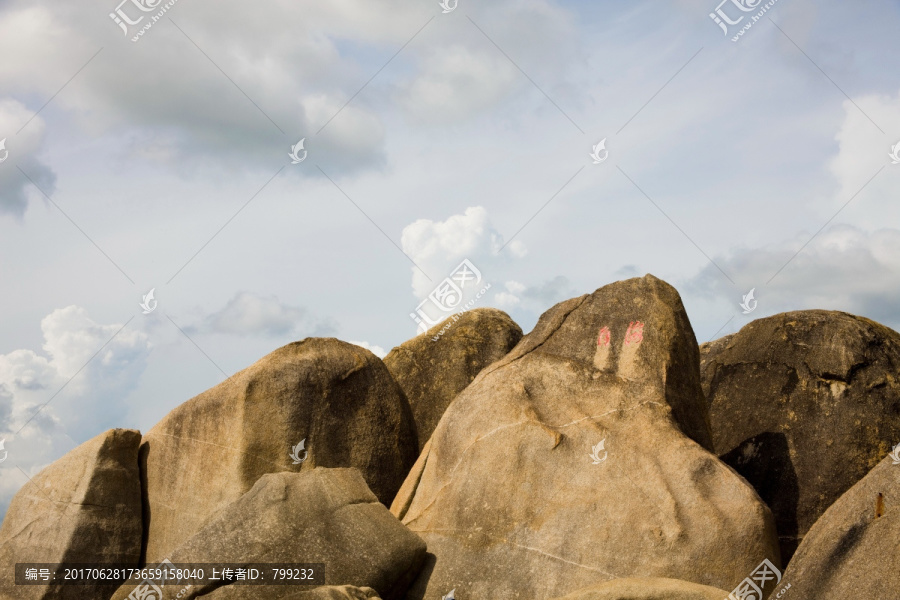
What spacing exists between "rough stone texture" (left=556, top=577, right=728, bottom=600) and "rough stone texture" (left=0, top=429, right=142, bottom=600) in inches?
211

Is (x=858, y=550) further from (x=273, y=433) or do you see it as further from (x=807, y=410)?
(x=273, y=433)

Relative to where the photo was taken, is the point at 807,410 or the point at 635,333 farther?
the point at 807,410

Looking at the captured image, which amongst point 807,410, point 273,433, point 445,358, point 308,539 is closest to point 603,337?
point 807,410

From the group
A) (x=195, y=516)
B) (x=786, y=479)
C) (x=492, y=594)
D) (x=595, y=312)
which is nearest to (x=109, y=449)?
(x=195, y=516)

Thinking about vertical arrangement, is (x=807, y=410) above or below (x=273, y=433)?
below

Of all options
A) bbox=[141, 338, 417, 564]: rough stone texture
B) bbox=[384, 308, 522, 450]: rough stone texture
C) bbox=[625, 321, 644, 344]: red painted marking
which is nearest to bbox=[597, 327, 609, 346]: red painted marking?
bbox=[625, 321, 644, 344]: red painted marking

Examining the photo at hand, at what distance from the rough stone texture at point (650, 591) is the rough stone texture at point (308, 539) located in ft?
5.63

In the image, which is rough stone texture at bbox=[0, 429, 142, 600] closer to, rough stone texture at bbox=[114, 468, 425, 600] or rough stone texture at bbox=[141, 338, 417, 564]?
rough stone texture at bbox=[141, 338, 417, 564]

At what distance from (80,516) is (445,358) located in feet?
16.0

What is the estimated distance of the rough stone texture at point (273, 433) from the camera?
932 cm

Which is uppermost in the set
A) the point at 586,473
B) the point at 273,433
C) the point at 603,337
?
the point at 273,433

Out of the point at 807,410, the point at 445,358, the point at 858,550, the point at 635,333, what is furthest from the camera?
the point at 445,358

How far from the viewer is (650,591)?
6.20 m

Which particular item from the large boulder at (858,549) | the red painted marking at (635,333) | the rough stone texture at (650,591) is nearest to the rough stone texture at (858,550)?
the large boulder at (858,549)
